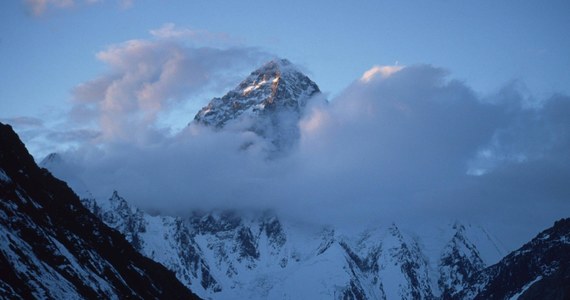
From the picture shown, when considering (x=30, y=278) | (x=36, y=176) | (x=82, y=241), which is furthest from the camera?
(x=36, y=176)

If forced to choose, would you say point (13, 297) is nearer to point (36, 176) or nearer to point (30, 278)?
point (30, 278)

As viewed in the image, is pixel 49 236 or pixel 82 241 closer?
pixel 49 236

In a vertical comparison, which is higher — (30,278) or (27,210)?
Answer: (27,210)

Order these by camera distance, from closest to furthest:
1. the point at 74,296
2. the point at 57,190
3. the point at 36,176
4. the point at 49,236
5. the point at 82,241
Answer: the point at 74,296
the point at 49,236
the point at 82,241
the point at 36,176
the point at 57,190

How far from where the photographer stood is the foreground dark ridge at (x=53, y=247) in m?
115

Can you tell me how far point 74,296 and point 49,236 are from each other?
72.0 feet

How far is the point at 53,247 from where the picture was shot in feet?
441

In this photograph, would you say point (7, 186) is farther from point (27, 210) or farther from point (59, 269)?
point (59, 269)

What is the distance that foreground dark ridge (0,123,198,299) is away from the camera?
4530 inches

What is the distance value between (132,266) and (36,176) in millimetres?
34005

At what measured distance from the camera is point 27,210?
455ft

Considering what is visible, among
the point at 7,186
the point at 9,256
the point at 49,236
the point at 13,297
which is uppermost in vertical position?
the point at 7,186

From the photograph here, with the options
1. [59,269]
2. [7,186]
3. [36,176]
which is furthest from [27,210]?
[36,176]

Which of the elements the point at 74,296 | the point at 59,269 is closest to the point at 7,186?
the point at 59,269
